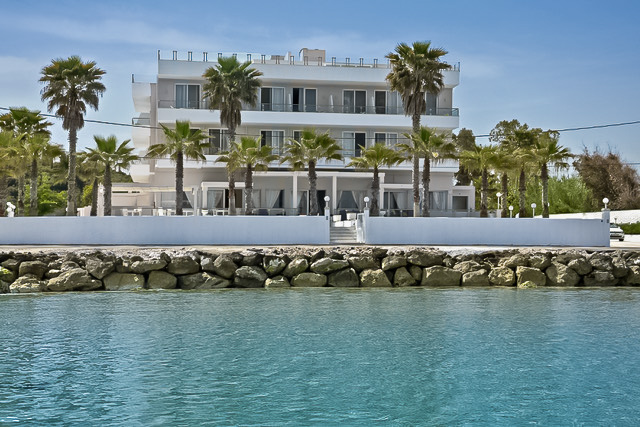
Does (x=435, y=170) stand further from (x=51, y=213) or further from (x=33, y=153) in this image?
(x=51, y=213)

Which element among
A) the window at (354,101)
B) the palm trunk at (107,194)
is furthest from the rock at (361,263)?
the window at (354,101)

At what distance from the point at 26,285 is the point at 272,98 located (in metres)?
27.5

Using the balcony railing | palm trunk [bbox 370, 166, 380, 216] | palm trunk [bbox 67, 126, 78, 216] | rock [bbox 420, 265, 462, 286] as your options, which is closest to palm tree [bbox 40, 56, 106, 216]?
palm trunk [bbox 67, 126, 78, 216]

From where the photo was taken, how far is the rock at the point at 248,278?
25.5 m

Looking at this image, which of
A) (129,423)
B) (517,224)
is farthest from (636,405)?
(517,224)

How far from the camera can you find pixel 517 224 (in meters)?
31.6

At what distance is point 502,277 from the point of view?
2631 cm

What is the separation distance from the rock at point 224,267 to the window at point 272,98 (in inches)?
964

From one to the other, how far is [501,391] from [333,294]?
40.8 ft

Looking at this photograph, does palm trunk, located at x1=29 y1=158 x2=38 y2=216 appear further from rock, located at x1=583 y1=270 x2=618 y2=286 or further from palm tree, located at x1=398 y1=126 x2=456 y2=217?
rock, located at x1=583 y1=270 x2=618 y2=286

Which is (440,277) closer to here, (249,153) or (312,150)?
(312,150)

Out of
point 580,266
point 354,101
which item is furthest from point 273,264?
point 354,101

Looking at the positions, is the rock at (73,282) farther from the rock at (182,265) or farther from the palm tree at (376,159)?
the palm tree at (376,159)

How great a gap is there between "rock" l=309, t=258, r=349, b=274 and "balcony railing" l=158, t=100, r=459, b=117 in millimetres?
24081
